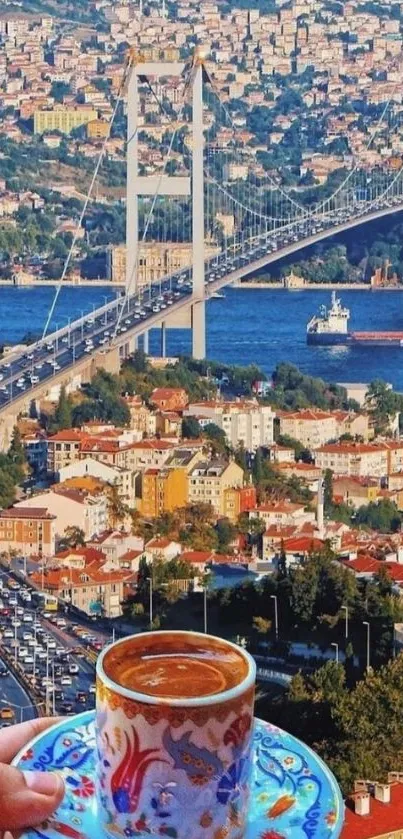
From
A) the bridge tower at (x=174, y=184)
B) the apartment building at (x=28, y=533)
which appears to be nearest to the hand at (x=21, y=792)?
the apartment building at (x=28, y=533)

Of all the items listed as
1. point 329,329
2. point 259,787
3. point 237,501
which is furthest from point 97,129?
point 259,787

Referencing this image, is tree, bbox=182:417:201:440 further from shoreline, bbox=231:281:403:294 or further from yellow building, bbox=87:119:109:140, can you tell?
yellow building, bbox=87:119:109:140

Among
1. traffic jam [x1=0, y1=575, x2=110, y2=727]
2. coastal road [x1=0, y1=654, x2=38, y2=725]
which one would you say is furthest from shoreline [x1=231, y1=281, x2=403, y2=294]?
coastal road [x1=0, y1=654, x2=38, y2=725]

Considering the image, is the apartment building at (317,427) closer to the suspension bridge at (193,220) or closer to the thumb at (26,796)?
the suspension bridge at (193,220)

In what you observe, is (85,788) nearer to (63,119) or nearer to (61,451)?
(61,451)

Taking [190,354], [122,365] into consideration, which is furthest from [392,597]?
[190,354]

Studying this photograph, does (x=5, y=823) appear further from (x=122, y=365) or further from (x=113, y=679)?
(x=122, y=365)
